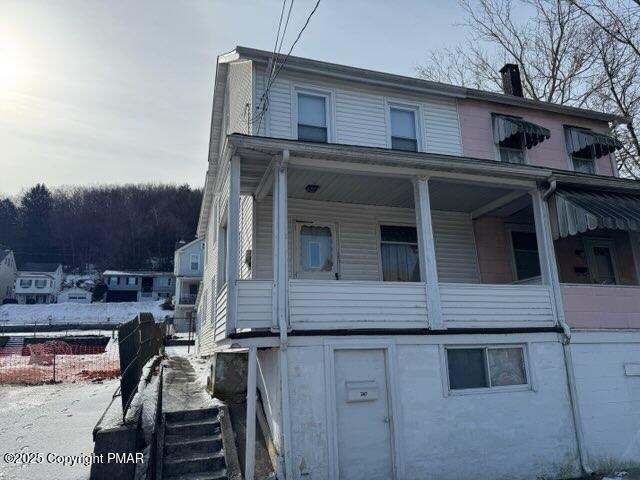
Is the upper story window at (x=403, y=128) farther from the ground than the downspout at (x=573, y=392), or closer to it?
farther from the ground

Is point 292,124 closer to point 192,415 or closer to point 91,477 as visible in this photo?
point 192,415

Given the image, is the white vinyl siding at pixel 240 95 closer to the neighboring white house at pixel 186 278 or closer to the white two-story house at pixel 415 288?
the white two-story house at pixel 415 288

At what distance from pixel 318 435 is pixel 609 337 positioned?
233 inches

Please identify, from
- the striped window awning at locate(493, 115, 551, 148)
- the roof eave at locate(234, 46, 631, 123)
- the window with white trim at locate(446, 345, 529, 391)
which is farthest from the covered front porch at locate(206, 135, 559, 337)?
the roof eave at locate(234, 46, 631, 123)

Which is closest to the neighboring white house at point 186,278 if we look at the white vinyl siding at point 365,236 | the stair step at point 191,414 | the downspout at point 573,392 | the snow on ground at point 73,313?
the snow on ground at point 73,313

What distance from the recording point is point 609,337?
810 centimetres

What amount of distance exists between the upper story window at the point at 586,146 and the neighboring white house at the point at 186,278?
36.2 meters

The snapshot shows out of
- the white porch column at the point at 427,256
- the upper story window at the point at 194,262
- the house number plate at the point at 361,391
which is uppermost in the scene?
the upper story window at the point at 194,262

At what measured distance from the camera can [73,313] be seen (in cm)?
4762

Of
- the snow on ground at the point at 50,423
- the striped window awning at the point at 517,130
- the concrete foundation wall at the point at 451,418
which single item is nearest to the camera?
the snow on ground at the point at 50,423

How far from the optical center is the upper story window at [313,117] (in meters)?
9.75

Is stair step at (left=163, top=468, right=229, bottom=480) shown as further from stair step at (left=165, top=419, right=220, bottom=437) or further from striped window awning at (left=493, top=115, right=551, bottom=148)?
striped window awning at (left=493, top=115, right=551, bottom=148)

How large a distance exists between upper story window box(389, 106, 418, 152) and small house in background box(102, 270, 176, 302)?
5887cm

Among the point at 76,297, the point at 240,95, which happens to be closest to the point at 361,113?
the point at 240,95
